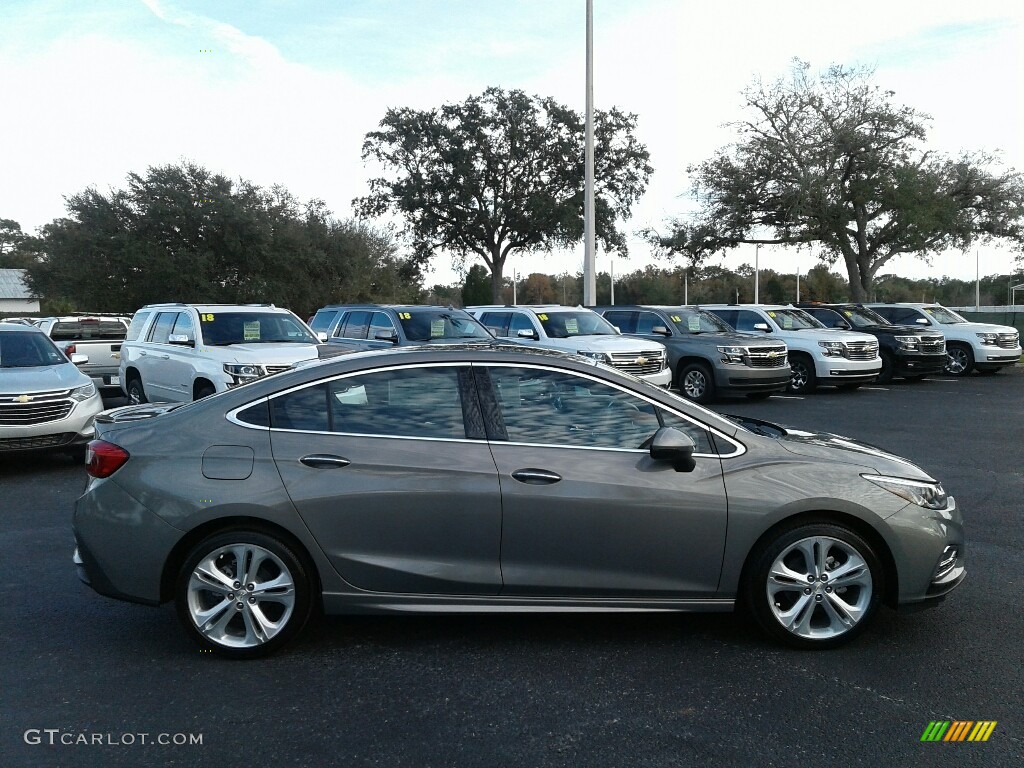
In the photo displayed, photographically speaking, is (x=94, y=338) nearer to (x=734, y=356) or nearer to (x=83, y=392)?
(x=83, y=392)

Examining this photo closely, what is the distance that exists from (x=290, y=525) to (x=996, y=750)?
3.16 meters

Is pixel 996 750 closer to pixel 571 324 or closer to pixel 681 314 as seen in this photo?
pixel 571 324

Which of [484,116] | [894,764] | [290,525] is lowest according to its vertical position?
[894,764]

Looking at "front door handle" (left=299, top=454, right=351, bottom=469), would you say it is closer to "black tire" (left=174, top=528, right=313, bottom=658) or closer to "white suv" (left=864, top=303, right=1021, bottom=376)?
"black tire" (left=174, top=528, right=313, bottom=658)

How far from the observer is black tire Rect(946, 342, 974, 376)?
74.1ft

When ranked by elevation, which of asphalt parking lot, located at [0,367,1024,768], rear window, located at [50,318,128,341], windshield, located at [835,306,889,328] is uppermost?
windshield, located at [835,306,889,328]

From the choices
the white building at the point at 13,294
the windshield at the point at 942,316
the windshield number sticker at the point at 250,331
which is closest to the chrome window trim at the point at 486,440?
the windshield number sticker at the point at 250,331

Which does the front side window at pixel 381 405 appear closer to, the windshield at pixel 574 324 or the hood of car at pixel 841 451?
the hood of car at pixel 841 451

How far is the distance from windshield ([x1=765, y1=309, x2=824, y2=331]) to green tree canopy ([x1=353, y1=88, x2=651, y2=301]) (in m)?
19.8

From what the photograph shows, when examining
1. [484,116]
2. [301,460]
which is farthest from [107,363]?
[484,116]

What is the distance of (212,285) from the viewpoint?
130 ft

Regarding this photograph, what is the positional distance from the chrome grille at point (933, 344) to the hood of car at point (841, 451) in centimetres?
1710

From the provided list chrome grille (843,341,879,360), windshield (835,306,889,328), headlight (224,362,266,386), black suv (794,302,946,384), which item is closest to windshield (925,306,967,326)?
windshield (835,306,889,328)

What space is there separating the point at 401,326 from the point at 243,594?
1095cm
